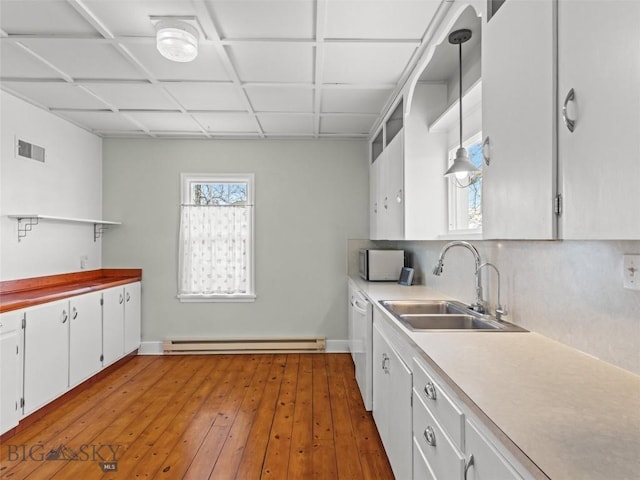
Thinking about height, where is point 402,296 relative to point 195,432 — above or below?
above

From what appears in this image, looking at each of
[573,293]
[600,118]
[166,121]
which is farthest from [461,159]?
[166,121]

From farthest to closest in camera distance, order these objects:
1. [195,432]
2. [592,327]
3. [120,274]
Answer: [120,274]
[195,432]
[592,327]

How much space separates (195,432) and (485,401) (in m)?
2.24

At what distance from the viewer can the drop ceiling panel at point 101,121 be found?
3543 millimetres

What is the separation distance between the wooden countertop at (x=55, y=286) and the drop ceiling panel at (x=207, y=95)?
1.84 metres

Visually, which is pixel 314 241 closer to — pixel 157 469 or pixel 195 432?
pixel 195 432

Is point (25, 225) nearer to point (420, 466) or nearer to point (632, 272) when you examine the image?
point (420, 466)

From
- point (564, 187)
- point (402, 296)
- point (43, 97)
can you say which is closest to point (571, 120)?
point (564, 187)

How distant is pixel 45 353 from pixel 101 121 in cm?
227

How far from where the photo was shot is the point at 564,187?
105 cm

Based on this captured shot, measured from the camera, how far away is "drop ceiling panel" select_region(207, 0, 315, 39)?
190cm

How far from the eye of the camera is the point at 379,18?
2.02m

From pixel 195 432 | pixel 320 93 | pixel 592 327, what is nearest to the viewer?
pixel 592 327

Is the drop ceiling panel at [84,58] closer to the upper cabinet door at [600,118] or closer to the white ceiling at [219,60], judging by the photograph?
the white ceiling at [219,60]
